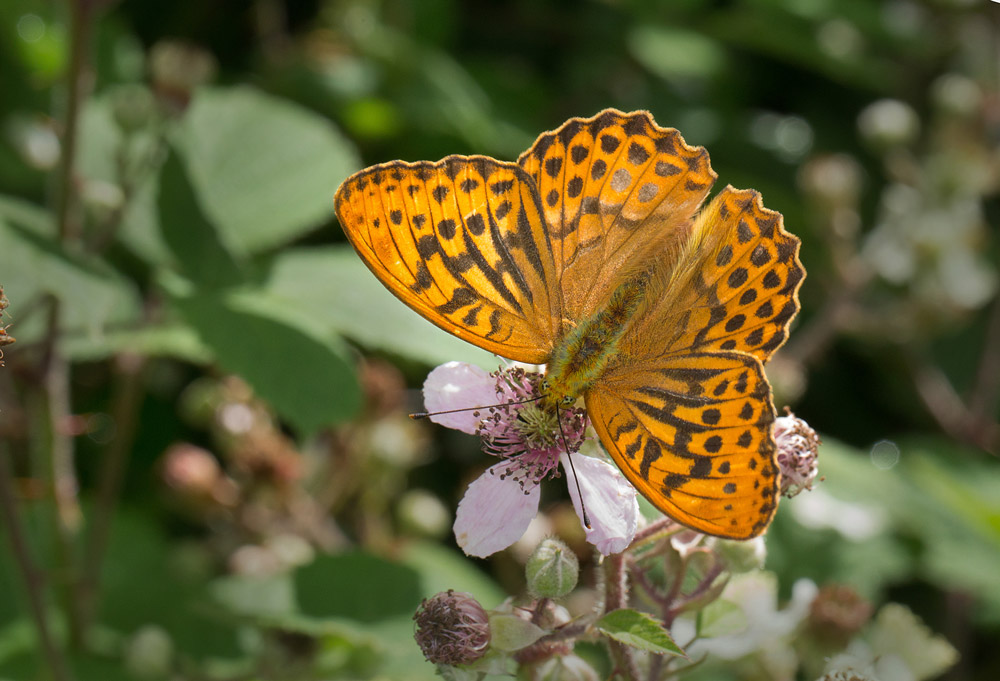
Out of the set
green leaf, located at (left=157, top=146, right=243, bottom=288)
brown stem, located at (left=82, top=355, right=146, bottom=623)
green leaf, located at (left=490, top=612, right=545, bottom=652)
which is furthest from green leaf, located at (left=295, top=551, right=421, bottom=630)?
green leaf, located at (left=490, top=612, right=545, bottom=652)

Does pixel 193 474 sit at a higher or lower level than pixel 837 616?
higher

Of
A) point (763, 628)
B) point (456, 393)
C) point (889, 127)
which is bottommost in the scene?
point (763, 628)

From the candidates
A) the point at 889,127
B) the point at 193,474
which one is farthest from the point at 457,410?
the point at 889,127

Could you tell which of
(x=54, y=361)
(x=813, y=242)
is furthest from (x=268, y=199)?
(x=813, y=242)

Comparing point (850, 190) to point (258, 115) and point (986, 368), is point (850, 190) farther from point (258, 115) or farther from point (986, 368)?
point (258, 115)

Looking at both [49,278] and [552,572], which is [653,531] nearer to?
[552,572]

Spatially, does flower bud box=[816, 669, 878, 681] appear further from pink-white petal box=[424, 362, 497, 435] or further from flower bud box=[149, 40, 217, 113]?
flower bud box=[149, 40, 217, 113]
